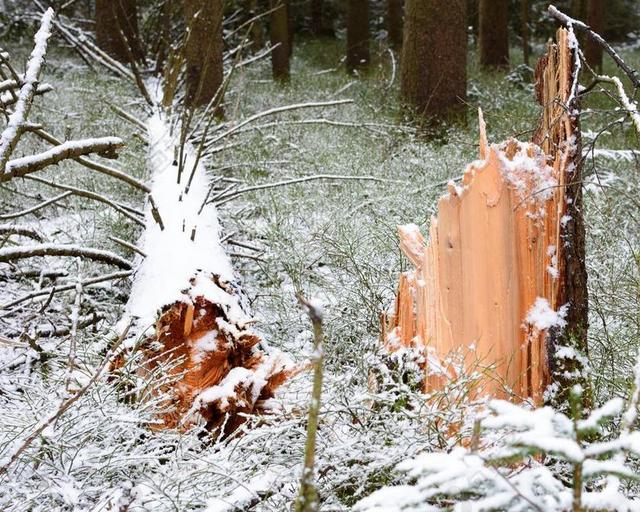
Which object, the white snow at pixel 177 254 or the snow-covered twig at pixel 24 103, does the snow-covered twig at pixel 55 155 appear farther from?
the white snow at pixel 177 254

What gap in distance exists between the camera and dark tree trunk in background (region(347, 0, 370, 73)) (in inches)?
579

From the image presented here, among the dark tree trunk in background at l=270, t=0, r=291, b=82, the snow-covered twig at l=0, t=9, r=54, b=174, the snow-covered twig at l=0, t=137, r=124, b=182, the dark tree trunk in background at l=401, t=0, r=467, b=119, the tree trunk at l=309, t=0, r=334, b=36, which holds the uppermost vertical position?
the tree trunk at l=309, t=0, r=334, b=36

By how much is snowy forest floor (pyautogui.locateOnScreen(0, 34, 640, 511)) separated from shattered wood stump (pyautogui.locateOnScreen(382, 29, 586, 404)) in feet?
0.55

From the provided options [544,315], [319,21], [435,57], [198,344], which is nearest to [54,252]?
[198,344]

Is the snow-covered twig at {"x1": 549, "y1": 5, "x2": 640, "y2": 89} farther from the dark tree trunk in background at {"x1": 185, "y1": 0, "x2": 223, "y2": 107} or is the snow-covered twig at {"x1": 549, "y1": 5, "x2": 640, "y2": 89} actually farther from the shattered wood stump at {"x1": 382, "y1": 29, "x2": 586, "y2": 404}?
the dark tree trunk in background at {"x1": 185, "y1": 0, "x2": 223, "y2": 107}

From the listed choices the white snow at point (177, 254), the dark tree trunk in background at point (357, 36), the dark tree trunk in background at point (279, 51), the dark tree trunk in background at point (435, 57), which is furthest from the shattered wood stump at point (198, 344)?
the dark tree trunk in background at point (357, 36)

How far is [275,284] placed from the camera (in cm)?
469

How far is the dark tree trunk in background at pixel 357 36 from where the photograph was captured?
14.7 meters

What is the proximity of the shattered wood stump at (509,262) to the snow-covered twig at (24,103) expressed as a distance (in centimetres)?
164

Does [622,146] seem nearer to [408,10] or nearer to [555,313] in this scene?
[408,10]

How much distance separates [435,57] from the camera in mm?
8828

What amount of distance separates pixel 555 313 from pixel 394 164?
4690 millimetres

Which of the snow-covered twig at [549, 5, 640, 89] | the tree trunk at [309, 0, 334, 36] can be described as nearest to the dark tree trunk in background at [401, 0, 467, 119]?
the snow-covered twig at [549, 5, 640, 89]

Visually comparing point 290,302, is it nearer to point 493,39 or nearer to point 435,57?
point 435,57
